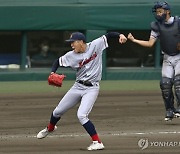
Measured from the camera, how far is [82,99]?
10938mm

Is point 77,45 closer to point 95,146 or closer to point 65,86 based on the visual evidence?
point 95,146

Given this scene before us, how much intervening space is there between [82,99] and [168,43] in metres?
2.76

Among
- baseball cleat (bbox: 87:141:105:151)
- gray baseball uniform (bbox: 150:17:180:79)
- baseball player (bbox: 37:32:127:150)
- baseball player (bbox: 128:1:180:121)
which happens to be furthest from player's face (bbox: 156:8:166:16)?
baseball cleat (bbox: 87:141:105:151)

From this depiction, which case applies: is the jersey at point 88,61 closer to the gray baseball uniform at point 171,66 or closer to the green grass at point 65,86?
the gray baseball uniform at point 171,66

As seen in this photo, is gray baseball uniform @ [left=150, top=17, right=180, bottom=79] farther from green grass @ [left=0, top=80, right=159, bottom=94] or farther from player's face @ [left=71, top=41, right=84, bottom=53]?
green grass @ [left=0, top=80, right=159, bottom=94]

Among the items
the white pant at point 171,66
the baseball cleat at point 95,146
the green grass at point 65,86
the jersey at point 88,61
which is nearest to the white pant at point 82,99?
the jersey at point 88,61

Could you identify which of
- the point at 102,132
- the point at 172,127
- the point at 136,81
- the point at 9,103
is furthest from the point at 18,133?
the point at 136,81

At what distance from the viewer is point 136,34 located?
24438mm

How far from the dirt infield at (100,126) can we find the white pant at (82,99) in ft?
1.71

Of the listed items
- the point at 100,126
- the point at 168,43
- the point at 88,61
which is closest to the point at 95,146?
the point at 88,61

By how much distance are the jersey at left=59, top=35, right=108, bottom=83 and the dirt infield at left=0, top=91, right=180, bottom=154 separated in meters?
1.13

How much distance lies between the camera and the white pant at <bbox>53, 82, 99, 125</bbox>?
10766 millimetres

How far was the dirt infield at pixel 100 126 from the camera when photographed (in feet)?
35.5

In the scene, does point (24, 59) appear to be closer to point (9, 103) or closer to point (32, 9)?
point (32, 9)
